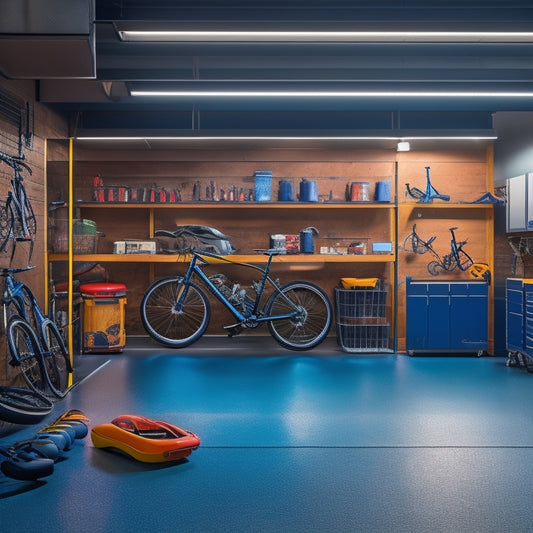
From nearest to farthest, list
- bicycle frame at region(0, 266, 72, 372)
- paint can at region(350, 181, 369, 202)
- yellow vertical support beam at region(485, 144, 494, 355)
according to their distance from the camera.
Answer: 1. bicycle frame at region(0, 266, 72, 372)
2. yellow vertical support beam at region(485, 144, 494, 355)
3. paint can at region(350, 181, 369, 202)

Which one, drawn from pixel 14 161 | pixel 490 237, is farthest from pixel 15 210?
pixel 490 237

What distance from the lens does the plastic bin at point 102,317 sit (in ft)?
22.1

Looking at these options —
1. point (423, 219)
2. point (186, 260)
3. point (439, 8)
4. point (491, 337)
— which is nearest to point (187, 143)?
point (186, 260)

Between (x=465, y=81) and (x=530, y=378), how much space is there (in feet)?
9.25

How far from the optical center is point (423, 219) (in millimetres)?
7297

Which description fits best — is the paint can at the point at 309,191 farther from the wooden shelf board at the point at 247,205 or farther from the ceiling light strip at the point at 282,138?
the ceiling light strip at the point at 282,138

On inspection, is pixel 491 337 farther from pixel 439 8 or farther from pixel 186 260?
pixel 439 8

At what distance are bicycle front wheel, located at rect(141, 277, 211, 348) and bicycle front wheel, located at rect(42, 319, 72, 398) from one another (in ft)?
5.51

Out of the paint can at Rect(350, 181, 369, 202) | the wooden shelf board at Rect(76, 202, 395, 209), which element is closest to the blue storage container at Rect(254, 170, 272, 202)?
the wooden shelf board at Rect(76, 202, 395, 209)

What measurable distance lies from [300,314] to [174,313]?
1.44 metres

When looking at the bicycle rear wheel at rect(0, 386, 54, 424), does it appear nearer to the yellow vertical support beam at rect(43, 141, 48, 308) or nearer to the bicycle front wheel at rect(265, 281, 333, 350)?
the yellow vertical support beam at rect(43, 141, 48, 308)

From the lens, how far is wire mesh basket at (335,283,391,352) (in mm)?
6910

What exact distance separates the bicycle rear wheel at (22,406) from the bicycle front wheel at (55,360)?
0.27 meters

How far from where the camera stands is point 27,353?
4340 millimetres
